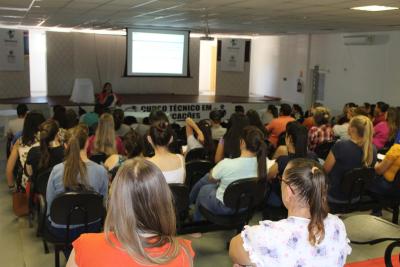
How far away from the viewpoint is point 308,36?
1272 cm

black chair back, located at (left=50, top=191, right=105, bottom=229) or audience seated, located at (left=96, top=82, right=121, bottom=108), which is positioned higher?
audience seated, located at (left=96, top=82, right=121, bottom=108)

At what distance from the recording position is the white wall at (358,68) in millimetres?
9734

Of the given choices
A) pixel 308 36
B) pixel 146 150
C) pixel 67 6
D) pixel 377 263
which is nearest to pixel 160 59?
pixel 67 6

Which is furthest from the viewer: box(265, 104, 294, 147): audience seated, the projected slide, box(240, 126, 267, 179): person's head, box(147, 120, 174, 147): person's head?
the projected slide

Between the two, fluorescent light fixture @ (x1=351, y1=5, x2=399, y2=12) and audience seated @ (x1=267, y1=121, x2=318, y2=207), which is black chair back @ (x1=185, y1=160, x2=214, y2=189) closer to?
audience seated @ (x1=267, y1=121, x2=318, y2=207)

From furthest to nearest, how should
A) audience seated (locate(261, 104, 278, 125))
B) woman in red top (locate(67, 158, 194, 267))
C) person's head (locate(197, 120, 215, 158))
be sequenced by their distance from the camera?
audience seated (locate(261, 104, 278, 125)) < person's head (locate(197, 120, 215, 158)) < woman in red top (locate(67, 158, 194, 267))

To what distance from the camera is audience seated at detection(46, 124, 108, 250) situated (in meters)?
3.07

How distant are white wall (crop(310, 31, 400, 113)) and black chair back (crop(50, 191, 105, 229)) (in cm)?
838

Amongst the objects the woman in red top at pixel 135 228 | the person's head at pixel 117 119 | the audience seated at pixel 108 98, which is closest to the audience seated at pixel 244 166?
the woman in red top at pixel 135 228

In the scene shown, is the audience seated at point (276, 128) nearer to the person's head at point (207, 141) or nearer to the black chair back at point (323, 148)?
the black chair back at point (323, 148)

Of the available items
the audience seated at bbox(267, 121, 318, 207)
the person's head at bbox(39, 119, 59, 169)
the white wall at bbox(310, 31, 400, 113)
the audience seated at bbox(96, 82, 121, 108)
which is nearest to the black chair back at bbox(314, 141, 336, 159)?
the audience seated at bbox(267, 121, 318, 207)

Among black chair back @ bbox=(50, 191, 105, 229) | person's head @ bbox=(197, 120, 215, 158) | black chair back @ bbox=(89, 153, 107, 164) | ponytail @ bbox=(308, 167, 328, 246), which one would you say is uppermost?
ponytail @ bbox=(308, 167, 328, 246)

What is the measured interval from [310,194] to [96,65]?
12290 millimetres

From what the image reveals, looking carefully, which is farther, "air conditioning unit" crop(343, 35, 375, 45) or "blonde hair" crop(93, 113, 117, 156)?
"air conditioning unit" crop(343, 35, 375, 45)
